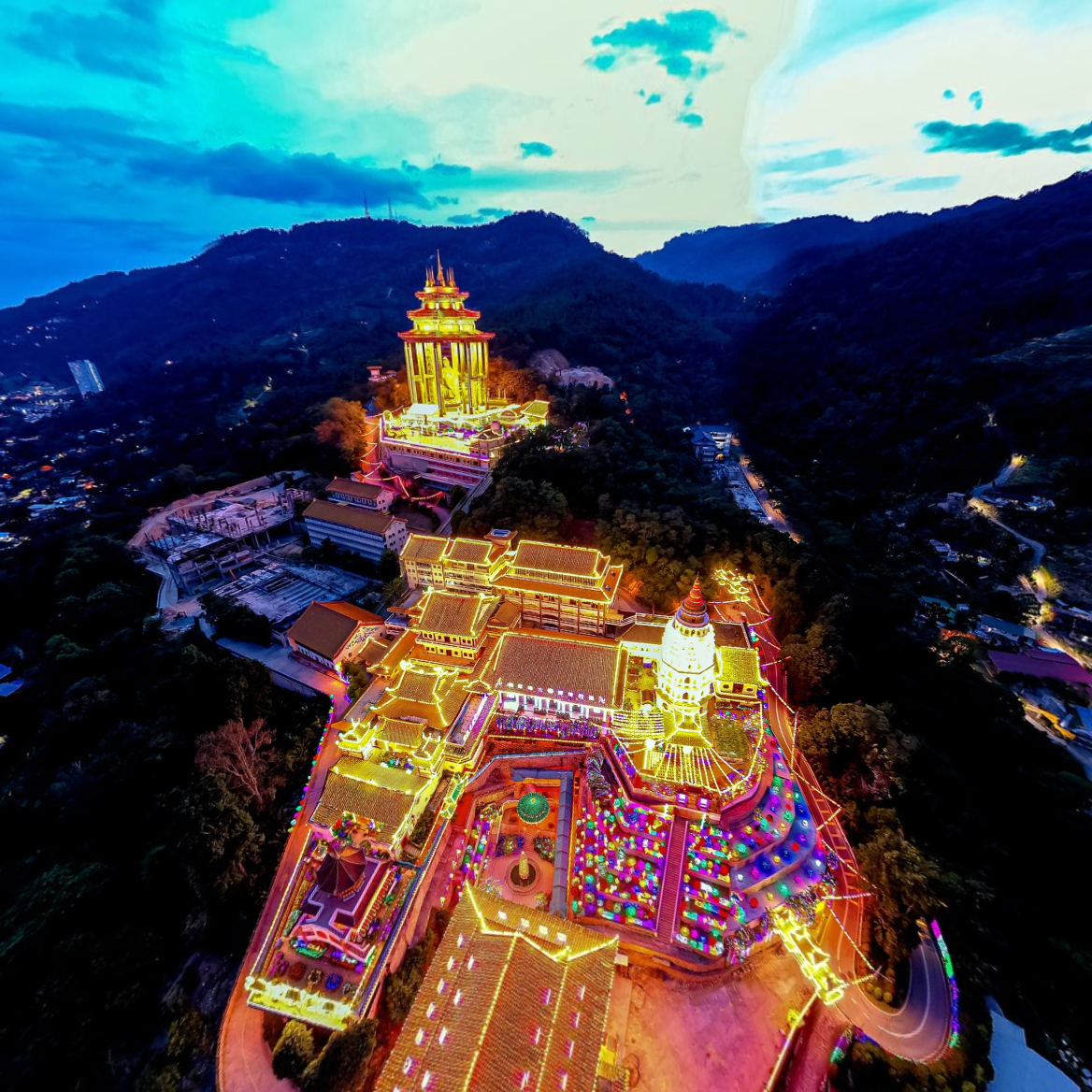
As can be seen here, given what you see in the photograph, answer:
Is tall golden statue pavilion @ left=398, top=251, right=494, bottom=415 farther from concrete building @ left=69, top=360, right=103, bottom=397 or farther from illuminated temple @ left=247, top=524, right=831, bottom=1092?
concrete building @ left=69, top=360, right=103, bottom=397

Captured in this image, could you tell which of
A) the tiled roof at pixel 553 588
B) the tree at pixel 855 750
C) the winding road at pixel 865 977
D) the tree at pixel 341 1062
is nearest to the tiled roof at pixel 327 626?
the tiled roof at pixel 553 588

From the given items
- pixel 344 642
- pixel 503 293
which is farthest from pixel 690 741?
pixel 503 293

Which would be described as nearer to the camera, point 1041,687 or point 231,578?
point 1041,687

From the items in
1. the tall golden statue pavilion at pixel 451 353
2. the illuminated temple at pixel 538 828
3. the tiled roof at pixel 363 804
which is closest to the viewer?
the illuminated temple at pixel 538 828

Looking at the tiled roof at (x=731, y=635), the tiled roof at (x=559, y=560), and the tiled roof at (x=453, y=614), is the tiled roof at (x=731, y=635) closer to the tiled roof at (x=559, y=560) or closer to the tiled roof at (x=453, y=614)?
the tiled roof at (x=559, y=560)

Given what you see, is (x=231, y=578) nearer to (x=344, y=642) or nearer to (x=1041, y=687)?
(x=344, y=642)

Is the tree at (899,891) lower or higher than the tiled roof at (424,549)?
lower

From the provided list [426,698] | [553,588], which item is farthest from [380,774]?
[553,588]
